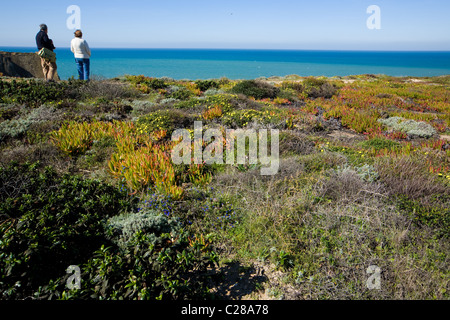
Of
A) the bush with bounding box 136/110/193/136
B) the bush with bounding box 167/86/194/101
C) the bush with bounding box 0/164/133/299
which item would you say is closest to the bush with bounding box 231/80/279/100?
the bush with bounding box 167/86/194/101

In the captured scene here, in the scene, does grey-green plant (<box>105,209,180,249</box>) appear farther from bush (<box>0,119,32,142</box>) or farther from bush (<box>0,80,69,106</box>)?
bush (<box>0,80,69,106</box>)

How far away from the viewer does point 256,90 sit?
47.5 ft

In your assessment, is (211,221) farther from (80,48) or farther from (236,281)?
(80,48)

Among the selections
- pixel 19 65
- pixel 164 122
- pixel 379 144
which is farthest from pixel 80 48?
pixel 379 144

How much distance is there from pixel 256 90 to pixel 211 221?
37.7 feet

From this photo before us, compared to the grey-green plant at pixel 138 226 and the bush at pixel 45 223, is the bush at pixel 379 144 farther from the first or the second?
the bush at pixel 45 223

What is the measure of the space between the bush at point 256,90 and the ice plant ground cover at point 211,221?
303 inches

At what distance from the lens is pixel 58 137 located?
20.8 ft

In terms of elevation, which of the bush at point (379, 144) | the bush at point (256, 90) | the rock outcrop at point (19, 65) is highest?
the rock outcrop at point (19, 65)

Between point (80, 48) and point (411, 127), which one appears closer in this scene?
point (411, 127)

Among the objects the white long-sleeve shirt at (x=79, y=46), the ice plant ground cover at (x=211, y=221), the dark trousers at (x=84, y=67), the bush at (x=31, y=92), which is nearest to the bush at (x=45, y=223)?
the ice plant ground cover at (x=211, y=221)

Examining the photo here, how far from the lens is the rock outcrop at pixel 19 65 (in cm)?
1312
